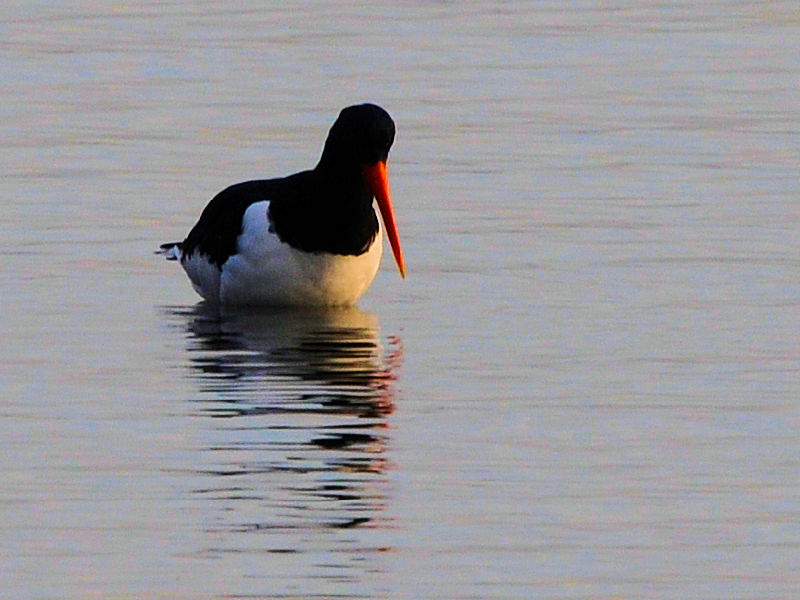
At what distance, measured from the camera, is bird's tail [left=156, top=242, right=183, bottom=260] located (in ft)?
55.8

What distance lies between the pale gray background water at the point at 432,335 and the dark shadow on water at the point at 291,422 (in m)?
0.03

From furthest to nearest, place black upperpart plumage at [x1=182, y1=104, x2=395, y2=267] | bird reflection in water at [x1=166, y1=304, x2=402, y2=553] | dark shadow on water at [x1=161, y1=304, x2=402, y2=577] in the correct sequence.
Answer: black upperpart plumage at [x1=182, y1=104, x2=395, y2=267] → bird reflection in water at [x1=166, y1=304, x2=402, y2=553] → dark shadow on water at [x1=161, y1=304, x2=402, y2=577]

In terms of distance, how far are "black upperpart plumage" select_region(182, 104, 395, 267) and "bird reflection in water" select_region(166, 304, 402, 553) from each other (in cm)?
46

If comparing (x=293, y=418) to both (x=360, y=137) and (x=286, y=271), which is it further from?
(x=360, y=137)

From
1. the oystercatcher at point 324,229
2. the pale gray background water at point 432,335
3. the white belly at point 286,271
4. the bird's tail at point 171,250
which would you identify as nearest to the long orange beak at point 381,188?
the oystercatcher at point 324,229

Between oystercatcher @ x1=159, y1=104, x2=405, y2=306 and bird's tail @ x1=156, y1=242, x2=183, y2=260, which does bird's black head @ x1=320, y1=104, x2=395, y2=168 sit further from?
bird's tail @ x1=156, y1=242, x2=183, y2=260

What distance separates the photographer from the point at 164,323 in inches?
623

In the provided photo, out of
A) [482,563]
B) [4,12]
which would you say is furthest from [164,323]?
[4,12]

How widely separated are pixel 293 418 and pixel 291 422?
0.10 m

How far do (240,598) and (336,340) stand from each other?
5651mm

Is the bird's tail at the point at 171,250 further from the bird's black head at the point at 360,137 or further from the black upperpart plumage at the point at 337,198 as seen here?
the bird's black head at the point at 360,137

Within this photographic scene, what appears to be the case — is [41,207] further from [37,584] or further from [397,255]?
[37,584]

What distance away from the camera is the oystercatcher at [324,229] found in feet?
51.4

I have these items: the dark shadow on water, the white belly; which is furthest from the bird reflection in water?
the white belly
